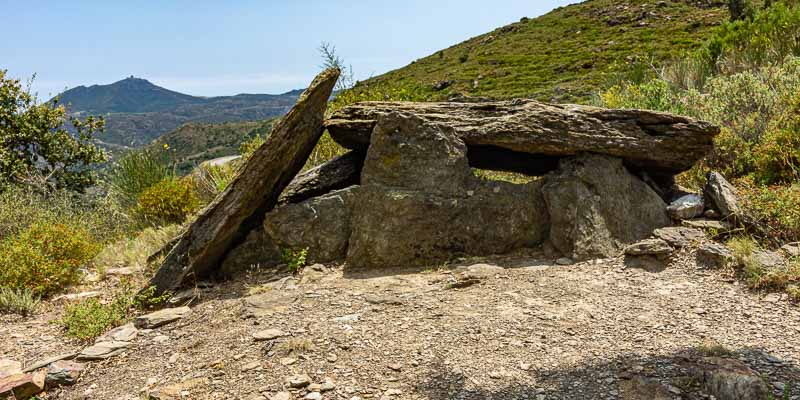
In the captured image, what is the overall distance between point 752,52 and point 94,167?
16956 mm

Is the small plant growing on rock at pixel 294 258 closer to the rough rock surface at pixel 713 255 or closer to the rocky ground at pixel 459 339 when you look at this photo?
the rocky ground at pixel 459 339

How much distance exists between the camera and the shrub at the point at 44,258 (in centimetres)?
562

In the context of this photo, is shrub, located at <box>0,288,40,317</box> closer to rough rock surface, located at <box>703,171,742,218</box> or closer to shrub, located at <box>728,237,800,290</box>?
shrub, located at <box>728,237,800,290</box>

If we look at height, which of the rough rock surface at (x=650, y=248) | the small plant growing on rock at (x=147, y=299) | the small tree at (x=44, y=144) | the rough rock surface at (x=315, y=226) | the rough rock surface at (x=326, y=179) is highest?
the small tree at (x=44, y=144)

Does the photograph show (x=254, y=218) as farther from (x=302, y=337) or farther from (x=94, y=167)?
(x=94, y=167)

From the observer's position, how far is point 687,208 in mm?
5512

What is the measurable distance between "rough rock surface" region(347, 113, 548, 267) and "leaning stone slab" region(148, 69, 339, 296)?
86 centimetres

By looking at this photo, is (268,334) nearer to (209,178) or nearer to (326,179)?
(326,179)

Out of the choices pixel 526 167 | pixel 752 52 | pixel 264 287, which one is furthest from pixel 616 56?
pixel 264 287

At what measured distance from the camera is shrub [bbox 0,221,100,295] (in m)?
5.62

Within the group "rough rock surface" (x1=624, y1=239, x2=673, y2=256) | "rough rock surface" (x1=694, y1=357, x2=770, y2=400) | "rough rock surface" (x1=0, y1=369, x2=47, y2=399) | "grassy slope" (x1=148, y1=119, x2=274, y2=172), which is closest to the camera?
"rough rock surface" (x1=694, y1=357, x2=770, y2=400)

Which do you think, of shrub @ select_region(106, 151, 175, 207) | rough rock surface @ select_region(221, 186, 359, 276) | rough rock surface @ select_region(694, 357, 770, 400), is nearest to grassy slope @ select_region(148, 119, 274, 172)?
shrub @ select_region(106, 151, 175, 207)

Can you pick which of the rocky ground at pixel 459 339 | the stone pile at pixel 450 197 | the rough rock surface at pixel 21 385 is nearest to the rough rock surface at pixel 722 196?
the stone pile at pixel 450 197

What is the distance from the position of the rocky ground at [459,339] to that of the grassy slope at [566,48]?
25170 mm
